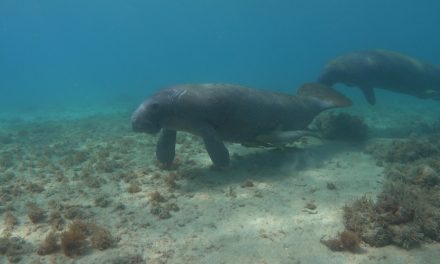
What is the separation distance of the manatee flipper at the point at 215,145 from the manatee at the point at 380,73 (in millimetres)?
7718

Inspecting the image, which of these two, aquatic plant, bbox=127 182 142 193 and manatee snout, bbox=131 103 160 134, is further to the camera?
manatee snout, bbox=131 103 160 134

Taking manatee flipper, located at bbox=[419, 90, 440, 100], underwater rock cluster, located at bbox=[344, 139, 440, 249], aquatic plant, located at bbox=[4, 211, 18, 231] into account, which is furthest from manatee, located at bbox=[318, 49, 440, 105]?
aquatic plant, located at bbox=[4, 211, 18, 231]

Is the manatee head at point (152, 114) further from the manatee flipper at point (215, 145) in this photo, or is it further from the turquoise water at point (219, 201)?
the turquoise water at point (219, 201)

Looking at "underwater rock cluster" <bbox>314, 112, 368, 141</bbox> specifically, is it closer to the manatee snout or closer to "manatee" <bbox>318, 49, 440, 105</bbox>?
"manatee" <bbox>318, 49, 440, 105</bbox>

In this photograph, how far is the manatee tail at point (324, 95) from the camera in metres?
11.9

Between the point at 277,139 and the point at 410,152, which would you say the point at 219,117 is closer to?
the point at 277,139

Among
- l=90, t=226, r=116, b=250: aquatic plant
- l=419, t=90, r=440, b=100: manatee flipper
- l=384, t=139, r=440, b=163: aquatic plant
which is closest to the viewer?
l=90, t=226, r=116, b=250: aquatic plant

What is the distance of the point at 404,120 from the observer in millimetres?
19578

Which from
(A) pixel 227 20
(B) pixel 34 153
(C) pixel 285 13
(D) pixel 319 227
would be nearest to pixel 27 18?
(A) pixel 227 20

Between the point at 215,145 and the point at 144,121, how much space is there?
1.83 metres

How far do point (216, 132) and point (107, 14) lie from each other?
648 feet

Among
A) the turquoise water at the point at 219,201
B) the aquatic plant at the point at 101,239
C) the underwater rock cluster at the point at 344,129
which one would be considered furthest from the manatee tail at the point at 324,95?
the aquatic plant at the point at 101,239

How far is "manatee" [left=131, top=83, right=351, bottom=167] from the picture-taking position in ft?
28.3

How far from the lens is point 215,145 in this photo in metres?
8.70
